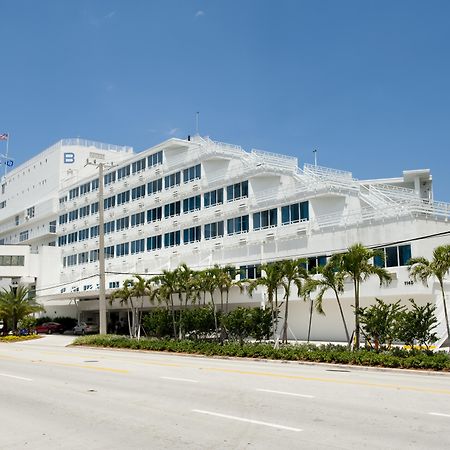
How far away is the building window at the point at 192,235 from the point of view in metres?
50.0

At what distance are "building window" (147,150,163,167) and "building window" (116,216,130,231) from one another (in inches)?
267

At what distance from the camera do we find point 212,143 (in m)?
49.6

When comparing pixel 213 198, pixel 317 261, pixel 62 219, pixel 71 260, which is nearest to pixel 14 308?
pixel 71 260

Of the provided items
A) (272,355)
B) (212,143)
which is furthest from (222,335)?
(212,143)

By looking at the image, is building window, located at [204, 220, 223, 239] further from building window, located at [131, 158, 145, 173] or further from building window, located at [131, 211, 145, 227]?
building window, located at [131, 158, 145, 173]

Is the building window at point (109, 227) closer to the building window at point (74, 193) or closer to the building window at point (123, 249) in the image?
the building window at point (123, 249)

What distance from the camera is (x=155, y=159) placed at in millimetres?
56688

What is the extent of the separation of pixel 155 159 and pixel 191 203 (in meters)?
Answer: 7.84

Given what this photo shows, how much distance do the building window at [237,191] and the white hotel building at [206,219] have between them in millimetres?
120

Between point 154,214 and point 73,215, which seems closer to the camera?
point 154,214

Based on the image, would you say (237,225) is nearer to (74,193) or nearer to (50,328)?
(50,328)

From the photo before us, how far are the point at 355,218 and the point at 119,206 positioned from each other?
31.2 m

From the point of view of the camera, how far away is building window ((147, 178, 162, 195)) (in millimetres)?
55931

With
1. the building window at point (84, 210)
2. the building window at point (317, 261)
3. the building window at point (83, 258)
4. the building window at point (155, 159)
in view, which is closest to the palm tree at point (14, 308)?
the building window at point (83, 258)
